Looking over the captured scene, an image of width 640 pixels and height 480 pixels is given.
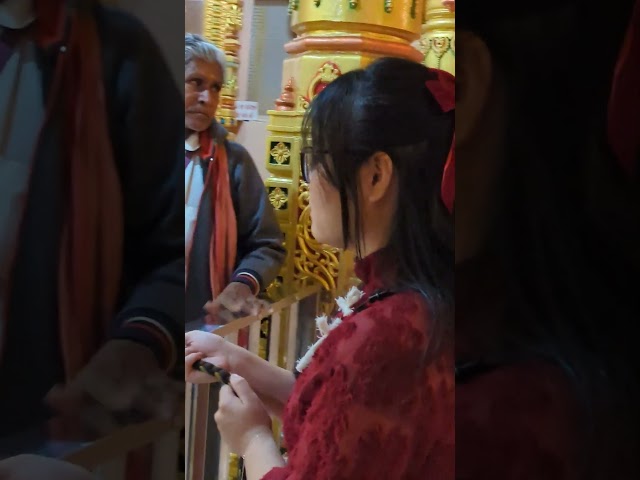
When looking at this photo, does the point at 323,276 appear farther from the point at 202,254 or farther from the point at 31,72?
the point at 31,72

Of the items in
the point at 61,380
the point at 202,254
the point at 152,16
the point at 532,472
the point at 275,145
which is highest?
the point at 152,16

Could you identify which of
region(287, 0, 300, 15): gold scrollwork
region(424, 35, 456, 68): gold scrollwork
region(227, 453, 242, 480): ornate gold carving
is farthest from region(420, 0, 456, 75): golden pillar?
region(227, 453, 242, 480): ornate gold carving

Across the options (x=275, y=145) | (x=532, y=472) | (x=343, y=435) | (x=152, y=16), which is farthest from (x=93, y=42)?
(x=532, y=472)

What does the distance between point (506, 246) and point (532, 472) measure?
0.88 feet

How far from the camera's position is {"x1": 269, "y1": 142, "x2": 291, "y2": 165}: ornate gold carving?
2.26ft

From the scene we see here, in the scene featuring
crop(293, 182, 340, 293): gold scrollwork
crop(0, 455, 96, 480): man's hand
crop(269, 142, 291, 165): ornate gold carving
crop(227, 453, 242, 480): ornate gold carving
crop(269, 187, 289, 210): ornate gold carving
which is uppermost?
crop(269, 142, 291, 165): ornate gold carving

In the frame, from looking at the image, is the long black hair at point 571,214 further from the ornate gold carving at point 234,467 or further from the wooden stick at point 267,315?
the ornate gold carving at point 234,467

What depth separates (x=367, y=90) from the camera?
26.9 inches

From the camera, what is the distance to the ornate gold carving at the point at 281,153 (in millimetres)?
688

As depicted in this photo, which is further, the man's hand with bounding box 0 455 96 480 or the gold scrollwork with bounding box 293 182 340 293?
the gold scrollwork with bounding box 293 182 340 293

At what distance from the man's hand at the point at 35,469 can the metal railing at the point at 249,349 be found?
12cm

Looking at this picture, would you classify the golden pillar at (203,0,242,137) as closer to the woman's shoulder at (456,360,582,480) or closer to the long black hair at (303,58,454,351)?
the long black hair at (303,58,454,351)

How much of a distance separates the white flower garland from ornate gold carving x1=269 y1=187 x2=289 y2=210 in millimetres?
120

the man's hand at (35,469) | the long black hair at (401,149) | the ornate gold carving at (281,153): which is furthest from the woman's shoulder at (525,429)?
the man's hand at (35,469)
